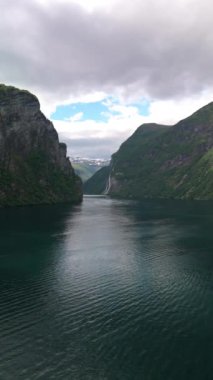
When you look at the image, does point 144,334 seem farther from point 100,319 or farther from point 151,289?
point 151,289

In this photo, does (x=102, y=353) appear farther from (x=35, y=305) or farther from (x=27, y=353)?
(x=35, y=305)

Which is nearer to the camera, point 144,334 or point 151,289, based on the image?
point 144,334

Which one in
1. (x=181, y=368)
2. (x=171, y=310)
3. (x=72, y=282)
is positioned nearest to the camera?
(x=181, y=368)

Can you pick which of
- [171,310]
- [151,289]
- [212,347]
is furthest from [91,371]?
[151,289]

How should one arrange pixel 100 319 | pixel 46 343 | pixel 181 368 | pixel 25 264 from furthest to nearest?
pixel 25 264, pixel 100 319, pixel 46 343, pixel 181 368

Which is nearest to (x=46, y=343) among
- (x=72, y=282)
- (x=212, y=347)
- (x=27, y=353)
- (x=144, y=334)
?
(x=27, y=353)

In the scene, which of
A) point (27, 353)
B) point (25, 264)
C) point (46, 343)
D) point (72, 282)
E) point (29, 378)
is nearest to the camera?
point (29, 378)
